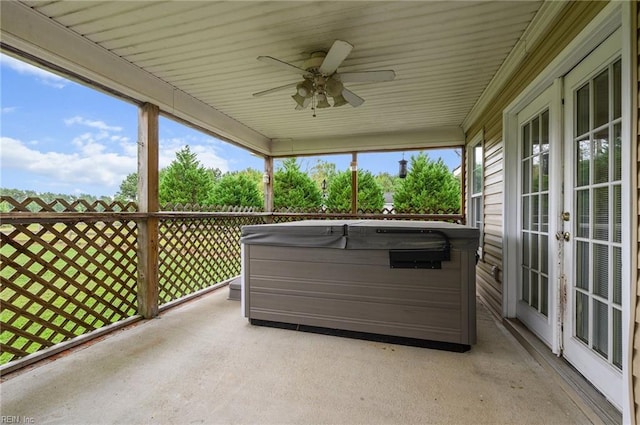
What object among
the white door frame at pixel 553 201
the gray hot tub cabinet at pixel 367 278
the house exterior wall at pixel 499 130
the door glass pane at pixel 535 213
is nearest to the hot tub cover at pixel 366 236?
the gray hot tub cabinet at pixel 367 278

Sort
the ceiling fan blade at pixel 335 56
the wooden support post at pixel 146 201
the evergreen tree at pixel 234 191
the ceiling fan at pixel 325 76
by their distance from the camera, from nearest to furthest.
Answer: the ceiling fan blade at pixel 335 56 → the ceiling fan at pixel 325 76 → the wooden support post at pixel 146 201 → the evergreen tree at pixel 234 191

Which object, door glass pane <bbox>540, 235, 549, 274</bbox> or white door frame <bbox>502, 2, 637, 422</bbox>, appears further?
door glass pane <bbox>540, 235, 549, 274</bbox>

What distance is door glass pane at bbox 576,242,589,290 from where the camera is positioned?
1.84 metres

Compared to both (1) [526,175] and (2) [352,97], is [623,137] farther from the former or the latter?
(2) [352,97]

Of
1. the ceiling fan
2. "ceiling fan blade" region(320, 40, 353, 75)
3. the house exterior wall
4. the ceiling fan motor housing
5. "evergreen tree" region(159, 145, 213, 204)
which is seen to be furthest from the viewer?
"evergreen tree" region(159, 145, 213, 204)

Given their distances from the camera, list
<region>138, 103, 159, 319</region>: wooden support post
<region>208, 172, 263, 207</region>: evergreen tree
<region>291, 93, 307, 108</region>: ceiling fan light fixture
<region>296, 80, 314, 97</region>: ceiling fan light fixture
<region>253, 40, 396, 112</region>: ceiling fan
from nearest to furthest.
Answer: <region>253, 40, 396, 112</region>: ceiling fan → <region>296, 80, 314, 97</region>: ceiling fan light fixture → <region>291, 93, 307, 108</region>: ceiling fan light fixture → <region>138, 103, 159, 319</region>: wooden support post → <region>208, 172, 263, 207</region>: evergreen tree

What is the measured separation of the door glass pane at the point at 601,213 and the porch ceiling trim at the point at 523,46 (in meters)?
1.19

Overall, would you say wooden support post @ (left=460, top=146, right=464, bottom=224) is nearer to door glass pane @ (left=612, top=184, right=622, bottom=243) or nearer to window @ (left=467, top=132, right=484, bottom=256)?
window @ (left=467, top=132, right=484, bottom=256)

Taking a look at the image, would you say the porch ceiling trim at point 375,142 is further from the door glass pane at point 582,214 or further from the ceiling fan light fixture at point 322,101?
the door glass pane at point 582,214

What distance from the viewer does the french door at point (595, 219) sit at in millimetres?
1564

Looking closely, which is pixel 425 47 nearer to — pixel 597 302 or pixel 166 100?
pixel 597 302

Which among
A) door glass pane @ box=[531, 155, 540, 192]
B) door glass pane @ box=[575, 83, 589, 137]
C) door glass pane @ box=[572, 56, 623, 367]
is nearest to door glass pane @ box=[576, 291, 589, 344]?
door glass pane @ box=[572, 56, 623, 367]

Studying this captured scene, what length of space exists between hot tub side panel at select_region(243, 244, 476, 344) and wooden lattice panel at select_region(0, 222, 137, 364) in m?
1.30

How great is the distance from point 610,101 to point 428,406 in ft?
6.63
